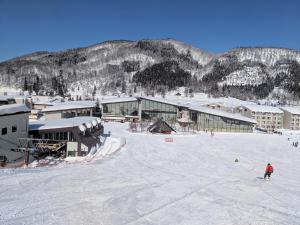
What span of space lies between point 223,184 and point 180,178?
2.28 meters

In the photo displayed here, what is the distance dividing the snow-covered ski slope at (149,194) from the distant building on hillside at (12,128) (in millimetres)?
6860

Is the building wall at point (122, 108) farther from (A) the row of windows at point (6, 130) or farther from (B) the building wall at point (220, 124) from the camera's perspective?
(A) the row of windows at point (6, 130)

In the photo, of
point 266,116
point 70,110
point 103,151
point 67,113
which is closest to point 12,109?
point 103,151

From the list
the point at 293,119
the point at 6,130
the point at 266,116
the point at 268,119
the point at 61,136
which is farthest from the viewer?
the point at 293,119

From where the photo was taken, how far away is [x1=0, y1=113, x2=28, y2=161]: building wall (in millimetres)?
24438

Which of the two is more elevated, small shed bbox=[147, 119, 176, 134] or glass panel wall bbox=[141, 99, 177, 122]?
glass panel wall bbox=[141, 99, 177, 122]

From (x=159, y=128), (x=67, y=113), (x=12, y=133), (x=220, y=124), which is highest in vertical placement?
(x=67, y=113)

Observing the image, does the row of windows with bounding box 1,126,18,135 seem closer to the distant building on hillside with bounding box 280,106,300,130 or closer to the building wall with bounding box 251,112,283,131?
the building wall with bounding box 251,112,283,131

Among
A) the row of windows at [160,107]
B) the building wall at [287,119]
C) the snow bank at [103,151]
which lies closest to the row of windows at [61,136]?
the snow bank at [103,151]

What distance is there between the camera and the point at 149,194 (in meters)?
14.7

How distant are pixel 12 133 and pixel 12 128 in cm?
37

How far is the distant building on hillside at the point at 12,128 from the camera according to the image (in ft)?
80.3

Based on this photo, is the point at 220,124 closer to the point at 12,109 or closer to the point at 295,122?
the point at 295,122

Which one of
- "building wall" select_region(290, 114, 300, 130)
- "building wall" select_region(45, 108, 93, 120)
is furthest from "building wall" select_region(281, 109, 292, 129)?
"building wall" select_region(45, 108, 93, 120)
